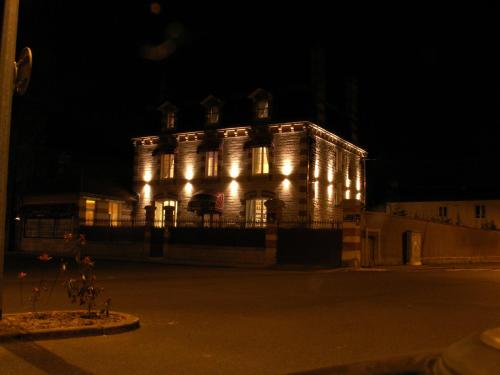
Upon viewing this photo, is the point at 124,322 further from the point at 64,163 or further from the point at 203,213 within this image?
the point at 64,163

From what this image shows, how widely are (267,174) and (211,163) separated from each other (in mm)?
4434

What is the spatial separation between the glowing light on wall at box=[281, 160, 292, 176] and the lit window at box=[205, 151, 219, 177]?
5132 mm

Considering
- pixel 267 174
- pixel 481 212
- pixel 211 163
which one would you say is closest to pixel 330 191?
pixel 267 174

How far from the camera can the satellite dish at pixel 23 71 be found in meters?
9.02

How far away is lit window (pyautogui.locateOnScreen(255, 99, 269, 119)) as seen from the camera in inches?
1390

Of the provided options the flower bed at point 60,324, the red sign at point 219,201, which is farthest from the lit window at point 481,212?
the flower bed at point 60,324

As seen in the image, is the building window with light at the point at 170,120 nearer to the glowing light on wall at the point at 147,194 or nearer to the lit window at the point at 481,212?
the glowing light on wall at the point at 147,194

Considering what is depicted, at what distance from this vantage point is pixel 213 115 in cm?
3759

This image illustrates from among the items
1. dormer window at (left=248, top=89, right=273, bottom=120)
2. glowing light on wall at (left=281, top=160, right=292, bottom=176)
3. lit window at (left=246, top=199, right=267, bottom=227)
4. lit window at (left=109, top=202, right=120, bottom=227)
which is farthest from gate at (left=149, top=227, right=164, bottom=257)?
dormer window at (left=248, top=89, right=273, bottom=120)

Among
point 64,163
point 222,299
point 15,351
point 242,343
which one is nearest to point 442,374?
point 242,343

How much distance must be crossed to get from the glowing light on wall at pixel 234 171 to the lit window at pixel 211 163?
145 centimetres

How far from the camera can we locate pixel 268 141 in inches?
1372

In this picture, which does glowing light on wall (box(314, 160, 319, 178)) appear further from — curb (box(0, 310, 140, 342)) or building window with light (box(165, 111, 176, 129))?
curb (box(0, 310, 140, 342))

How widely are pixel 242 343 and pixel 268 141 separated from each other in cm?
2677
